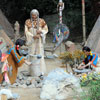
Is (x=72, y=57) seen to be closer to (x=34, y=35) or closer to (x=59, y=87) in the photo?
(x=34, y=35)

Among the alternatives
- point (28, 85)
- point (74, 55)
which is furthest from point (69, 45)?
point (28, 85)

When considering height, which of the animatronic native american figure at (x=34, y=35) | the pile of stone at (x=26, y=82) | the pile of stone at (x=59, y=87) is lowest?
the pile of stone at (x=26, y=82)

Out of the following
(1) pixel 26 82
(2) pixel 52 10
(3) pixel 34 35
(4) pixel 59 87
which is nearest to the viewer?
(4) pixel 59 87

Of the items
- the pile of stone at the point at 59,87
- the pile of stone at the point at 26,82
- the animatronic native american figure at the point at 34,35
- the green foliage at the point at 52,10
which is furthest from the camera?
the green foliage at the point at 52,10

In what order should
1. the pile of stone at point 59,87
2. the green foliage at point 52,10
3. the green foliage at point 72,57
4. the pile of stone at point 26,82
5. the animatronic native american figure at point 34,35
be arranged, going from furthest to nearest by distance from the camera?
the green foliage at point 52,10 → the green foliage at point 72,57 → the animatronic native american figure at point 34,35 → the pile of stone at point 26,82 → the pile of stone at point 59,87

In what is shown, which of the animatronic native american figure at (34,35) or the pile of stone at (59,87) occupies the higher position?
the animatronic native american figure at (34,35)

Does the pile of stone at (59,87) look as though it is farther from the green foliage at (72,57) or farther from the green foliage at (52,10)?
the green foliage at (52,10)

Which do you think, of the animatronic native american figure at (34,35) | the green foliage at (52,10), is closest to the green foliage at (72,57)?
the animatronic native american figure at (34,35)

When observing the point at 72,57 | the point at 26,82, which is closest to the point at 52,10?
the point at 72,57

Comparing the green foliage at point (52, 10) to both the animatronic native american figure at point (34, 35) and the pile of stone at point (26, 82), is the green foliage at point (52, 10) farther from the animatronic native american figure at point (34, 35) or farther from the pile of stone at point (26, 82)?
the pile of stone at point (26, 82)

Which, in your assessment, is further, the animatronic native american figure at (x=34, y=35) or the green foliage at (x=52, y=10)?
the green foliage at (x=52, y=10)

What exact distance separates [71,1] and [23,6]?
2803 millimetres

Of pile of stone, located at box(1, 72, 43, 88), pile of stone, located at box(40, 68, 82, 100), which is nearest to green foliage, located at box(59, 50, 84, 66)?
pile of stone, located at box(1, 72, 43, 88)

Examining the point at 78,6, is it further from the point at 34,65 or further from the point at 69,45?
the point at 34,65
